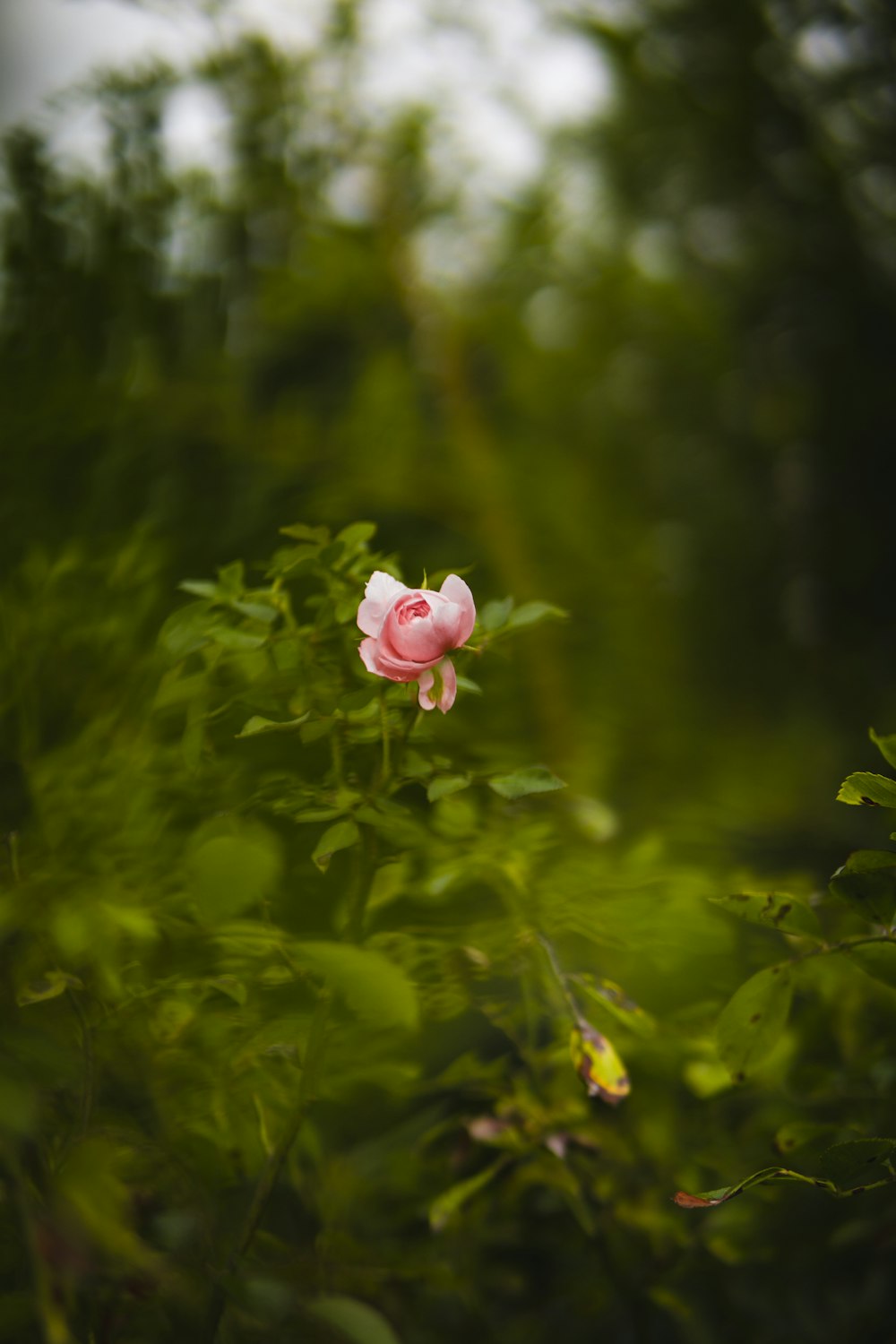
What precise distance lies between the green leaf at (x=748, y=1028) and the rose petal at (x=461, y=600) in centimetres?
23

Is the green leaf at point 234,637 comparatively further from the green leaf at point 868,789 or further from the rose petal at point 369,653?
the green leaf at point 868,789

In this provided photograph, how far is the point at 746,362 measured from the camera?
242cm

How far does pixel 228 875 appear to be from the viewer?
41 cm

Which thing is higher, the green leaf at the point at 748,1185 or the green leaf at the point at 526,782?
the green leaf at the point at 526,782

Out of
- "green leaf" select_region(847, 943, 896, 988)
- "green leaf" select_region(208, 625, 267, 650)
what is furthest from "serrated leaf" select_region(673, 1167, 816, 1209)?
"green leaf" select_region(208, 625, 267, 650)

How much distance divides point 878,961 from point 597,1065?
149mm

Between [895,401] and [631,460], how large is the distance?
71 cm

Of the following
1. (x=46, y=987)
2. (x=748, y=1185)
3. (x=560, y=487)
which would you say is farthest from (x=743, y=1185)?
(x=560, y=487)

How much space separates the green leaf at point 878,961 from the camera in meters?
0.45

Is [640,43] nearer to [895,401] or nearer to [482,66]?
[482,66]

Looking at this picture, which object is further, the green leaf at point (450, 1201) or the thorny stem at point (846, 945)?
the green leaf at point (450, 1201)

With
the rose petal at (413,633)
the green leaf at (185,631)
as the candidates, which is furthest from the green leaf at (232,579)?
the rose petal at (413,633)

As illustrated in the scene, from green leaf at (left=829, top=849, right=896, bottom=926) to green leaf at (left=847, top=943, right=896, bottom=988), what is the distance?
0.01 m

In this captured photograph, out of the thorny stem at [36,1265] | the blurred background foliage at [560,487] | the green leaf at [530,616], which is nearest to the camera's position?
the thorny stem at [36,1265]
